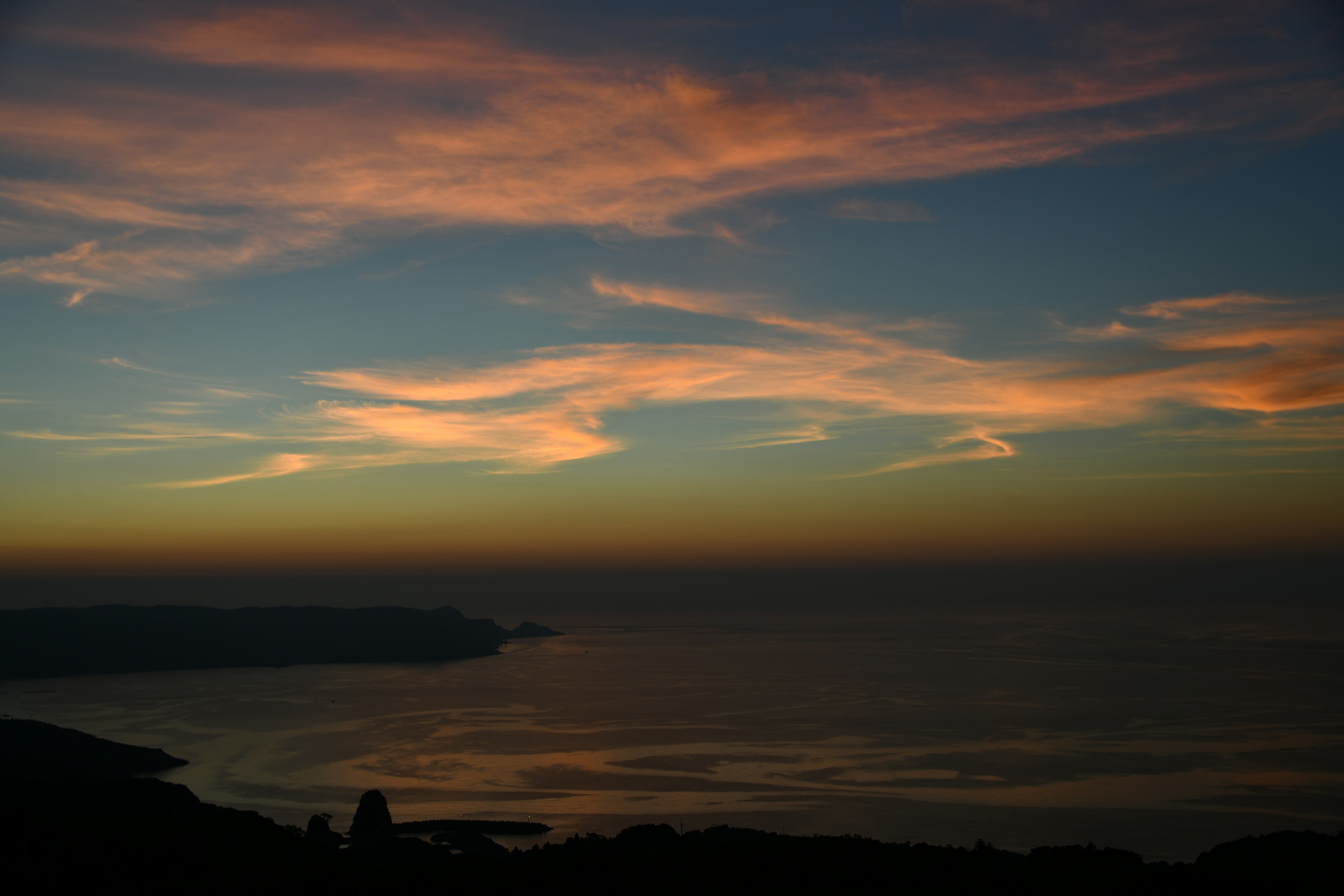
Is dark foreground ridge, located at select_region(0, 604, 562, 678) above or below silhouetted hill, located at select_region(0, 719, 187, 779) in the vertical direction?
below

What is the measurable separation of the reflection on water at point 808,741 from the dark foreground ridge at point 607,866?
1571 centimetres

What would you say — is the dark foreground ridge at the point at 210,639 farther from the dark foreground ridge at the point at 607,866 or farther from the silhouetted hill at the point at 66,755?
the dark foreground ridge at the point at 607,866

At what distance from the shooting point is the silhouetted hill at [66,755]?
46594 millimetres

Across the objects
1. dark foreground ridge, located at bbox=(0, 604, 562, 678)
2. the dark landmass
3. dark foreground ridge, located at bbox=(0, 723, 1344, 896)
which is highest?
dark foreground ridge, located at bbox=(0, 723, 1344, 896)

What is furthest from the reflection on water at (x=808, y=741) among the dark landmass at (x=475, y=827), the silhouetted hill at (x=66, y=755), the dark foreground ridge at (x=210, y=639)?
the dark foreground ridge at (x=210, y=639)

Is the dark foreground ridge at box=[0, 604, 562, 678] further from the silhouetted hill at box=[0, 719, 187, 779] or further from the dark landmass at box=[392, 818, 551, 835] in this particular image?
the dark landmass at box=[392, 818, 551, 835]

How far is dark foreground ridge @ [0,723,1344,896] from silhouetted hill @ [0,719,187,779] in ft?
85.4

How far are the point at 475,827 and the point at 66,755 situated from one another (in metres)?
29.4

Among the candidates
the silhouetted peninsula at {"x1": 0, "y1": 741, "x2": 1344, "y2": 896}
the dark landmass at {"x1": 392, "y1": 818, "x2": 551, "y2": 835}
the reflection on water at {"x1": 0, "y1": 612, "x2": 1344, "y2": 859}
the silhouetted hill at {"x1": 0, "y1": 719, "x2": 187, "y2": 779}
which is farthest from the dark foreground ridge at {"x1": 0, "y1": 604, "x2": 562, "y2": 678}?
the silhouetted peninsula at {"x1": 0, "y1": 741, "x2": 1344, "y2": 896}

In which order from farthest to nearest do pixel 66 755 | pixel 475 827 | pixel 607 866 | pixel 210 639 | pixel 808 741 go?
pixel 210 639
pixel 808 741
pixel 66 755
pixel 475 827
pixel 607 866

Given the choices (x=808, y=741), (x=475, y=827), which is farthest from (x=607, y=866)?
(x=808, y=741)

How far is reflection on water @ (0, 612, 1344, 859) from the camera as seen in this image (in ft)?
140

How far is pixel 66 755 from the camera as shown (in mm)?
50156

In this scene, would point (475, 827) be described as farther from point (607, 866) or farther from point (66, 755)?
point (66, 755)
